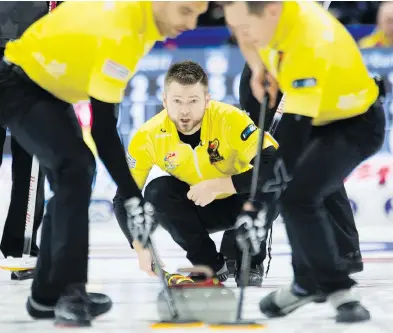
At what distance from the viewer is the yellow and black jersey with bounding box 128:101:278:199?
270 cm

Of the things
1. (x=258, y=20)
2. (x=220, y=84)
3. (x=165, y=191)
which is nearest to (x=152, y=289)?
(x=165, y=191)

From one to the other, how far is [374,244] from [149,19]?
2.08 m

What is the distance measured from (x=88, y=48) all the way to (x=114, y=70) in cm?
10

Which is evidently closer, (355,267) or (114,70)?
(114,70)

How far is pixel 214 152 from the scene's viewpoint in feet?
9.04

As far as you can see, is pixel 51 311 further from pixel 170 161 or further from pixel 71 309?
pixel 170 161

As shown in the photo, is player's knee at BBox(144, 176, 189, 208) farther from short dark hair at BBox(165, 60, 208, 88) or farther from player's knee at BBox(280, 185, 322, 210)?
player's knee at BBox(280, 185, 322, 210)

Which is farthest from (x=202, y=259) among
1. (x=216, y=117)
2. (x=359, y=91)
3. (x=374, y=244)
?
(x=374, y=244)

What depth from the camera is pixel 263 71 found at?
2295 mm

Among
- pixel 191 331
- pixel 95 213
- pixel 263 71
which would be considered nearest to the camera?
pixel 191 331

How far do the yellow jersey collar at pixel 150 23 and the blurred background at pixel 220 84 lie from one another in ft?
7.03

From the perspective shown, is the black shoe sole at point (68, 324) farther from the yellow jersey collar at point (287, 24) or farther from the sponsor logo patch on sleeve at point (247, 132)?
the sponsor logo patch on sleeve at point (247, 132)

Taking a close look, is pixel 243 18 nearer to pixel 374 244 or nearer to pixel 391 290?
pixel 391 290

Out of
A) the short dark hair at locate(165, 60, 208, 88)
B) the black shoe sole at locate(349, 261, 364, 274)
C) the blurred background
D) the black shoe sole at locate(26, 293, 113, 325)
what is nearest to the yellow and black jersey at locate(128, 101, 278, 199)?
the short dark hair at locate(165, 60, 208, 88)
